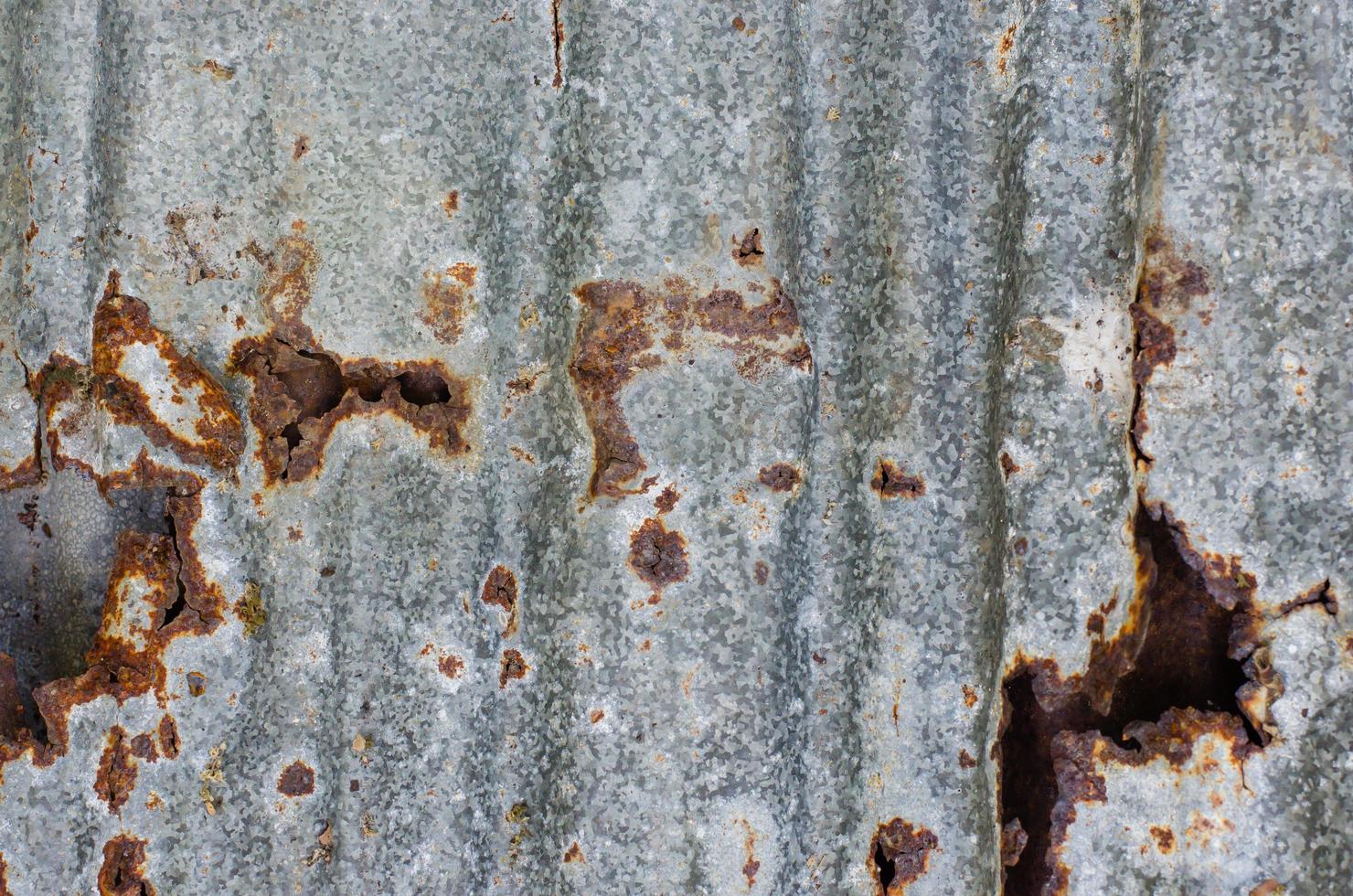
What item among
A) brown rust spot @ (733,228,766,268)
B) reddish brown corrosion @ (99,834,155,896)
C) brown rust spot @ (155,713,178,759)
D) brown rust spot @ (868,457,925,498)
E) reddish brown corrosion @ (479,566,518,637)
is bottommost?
reddish brown corrosion @ (99,834,155,896)

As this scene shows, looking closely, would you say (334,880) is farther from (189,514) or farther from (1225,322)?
(1225,322)

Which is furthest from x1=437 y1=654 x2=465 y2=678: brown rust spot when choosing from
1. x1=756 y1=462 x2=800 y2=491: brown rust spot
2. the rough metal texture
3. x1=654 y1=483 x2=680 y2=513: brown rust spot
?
x1=756 y1=462 x2=800 y2=491: brown rust spot

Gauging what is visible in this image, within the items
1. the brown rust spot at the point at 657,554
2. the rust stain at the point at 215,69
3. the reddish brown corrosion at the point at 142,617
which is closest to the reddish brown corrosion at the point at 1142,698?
the brown rust spot at the point at 657,554

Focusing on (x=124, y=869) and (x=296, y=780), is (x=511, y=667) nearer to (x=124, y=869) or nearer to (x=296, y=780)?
(x=296, y=780)

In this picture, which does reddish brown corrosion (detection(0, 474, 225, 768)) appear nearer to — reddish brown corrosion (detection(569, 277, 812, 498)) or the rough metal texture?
the rough metal texture

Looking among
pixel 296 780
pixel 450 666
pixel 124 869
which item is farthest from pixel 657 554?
pixel 124 869

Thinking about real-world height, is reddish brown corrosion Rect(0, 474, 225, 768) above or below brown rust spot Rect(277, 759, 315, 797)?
above

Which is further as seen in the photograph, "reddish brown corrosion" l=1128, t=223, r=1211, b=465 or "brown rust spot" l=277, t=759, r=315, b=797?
"brown rust spot" l=277, t=759, r=315, b=797
